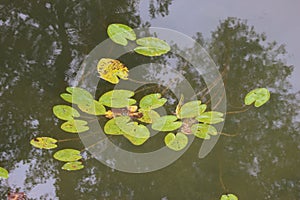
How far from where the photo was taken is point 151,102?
1327 millimetres

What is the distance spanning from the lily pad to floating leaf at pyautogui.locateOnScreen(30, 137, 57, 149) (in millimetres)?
328

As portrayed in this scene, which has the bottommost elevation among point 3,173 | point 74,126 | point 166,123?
point 3,173

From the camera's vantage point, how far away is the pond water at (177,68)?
1.35 meters

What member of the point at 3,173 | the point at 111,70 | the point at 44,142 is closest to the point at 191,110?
the point at 111,70

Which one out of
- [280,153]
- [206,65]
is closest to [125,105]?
[206,65]

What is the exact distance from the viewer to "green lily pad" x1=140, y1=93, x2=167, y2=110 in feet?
4.32

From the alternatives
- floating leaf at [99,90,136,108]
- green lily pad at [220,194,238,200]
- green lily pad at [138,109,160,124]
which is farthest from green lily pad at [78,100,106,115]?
green lily pad at [220,194,238,200]

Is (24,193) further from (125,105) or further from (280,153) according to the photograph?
(280,153)

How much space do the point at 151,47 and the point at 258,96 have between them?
484 millimetres

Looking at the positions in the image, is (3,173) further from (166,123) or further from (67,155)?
(166,123)

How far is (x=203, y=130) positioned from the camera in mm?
1339

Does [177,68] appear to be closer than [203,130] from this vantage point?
No

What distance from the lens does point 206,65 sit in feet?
4.76

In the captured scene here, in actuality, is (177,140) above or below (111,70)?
below
